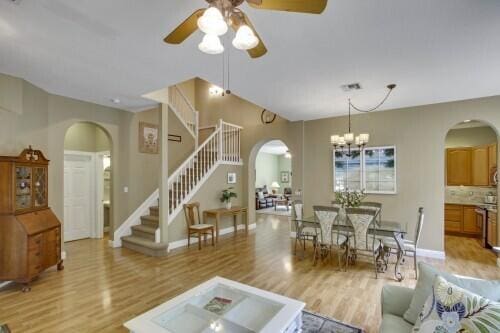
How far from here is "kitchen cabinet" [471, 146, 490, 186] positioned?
18.4 feet

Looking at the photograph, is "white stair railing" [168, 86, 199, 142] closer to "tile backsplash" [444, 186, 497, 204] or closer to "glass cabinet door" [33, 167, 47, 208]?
"glass cabinet door" [33, 167, 47, 208]

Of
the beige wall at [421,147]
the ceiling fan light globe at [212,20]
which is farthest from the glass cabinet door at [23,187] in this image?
the beige wall at [421,147]

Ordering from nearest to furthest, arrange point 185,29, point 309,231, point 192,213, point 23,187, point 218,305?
point 185,29, point 218,305, point 23,187, point 309,231, point 192,213

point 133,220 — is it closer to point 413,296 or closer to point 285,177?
point 413,296

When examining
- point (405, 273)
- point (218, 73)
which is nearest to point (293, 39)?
point (218, 73)

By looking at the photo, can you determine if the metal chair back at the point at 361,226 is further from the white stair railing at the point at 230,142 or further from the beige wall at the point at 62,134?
the beige wall at the point at 62,134

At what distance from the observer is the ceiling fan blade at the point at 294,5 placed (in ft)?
4.77

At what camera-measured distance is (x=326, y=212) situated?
3.91 m

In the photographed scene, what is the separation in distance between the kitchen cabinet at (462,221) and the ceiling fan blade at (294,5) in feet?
22.6

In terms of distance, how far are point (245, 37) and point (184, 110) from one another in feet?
19.7

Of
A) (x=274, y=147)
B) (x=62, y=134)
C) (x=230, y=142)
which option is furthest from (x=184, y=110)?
(x=274, y=147)

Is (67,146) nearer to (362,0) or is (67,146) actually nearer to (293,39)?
(293,39)

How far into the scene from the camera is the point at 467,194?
20.2ft

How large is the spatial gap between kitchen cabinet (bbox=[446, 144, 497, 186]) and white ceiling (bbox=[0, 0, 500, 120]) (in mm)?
2250
